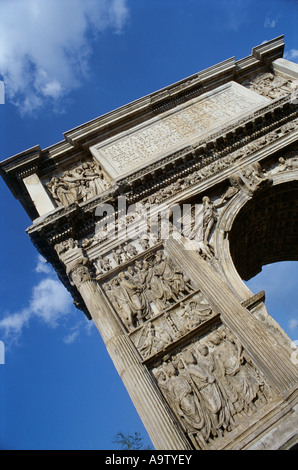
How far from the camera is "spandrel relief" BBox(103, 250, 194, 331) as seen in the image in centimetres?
755

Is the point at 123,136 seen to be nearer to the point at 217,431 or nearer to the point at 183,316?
the point at 183,316

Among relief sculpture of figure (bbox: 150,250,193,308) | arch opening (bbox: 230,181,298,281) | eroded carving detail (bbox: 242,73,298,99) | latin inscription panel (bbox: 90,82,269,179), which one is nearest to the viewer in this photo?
relief sculpture of figure (bbox: 150,250,193,308)

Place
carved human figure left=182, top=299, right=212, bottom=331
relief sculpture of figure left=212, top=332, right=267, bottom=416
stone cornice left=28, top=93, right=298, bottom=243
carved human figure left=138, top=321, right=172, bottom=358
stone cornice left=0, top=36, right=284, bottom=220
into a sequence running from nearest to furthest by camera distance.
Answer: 1. relief sculpture of figure left=212, top=332, right=267, bottom=416
2. carved human figure left=138, top=321, right=172, bottom=358
3. carved human figure left=182, top=299, right=212, bottom=331
4. stone cornice left=28, top=93, right=298, bottom=243
5. stone cornice left=0, top=36, right=284, bottom=220

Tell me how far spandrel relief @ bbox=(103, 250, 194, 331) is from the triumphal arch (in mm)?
29

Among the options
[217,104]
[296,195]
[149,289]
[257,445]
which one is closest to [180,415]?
[257,445]

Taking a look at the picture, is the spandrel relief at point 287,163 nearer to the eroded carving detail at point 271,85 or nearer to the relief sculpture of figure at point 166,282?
the eroded carving detail at point 271,85

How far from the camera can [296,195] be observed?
31.9 ft

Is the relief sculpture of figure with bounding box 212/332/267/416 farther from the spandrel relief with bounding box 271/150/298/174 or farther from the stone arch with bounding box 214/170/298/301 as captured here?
the spandrel relief with bounding box 271/150/298/174

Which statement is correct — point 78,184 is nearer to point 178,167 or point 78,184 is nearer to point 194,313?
point 178,167

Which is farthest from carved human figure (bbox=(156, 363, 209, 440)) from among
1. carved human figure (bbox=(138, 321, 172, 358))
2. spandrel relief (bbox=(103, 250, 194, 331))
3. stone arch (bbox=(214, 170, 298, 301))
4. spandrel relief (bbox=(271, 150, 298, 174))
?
spandrel relief (bbox=(271, 150, 298, 174))

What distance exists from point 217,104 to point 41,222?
6.67 m

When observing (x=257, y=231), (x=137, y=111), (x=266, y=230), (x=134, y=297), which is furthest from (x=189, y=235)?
(x=137, y=111)

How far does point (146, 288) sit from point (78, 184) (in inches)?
173

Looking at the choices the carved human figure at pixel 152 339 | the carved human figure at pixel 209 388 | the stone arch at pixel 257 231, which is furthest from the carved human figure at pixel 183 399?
the stone arch at pixel 257 231
